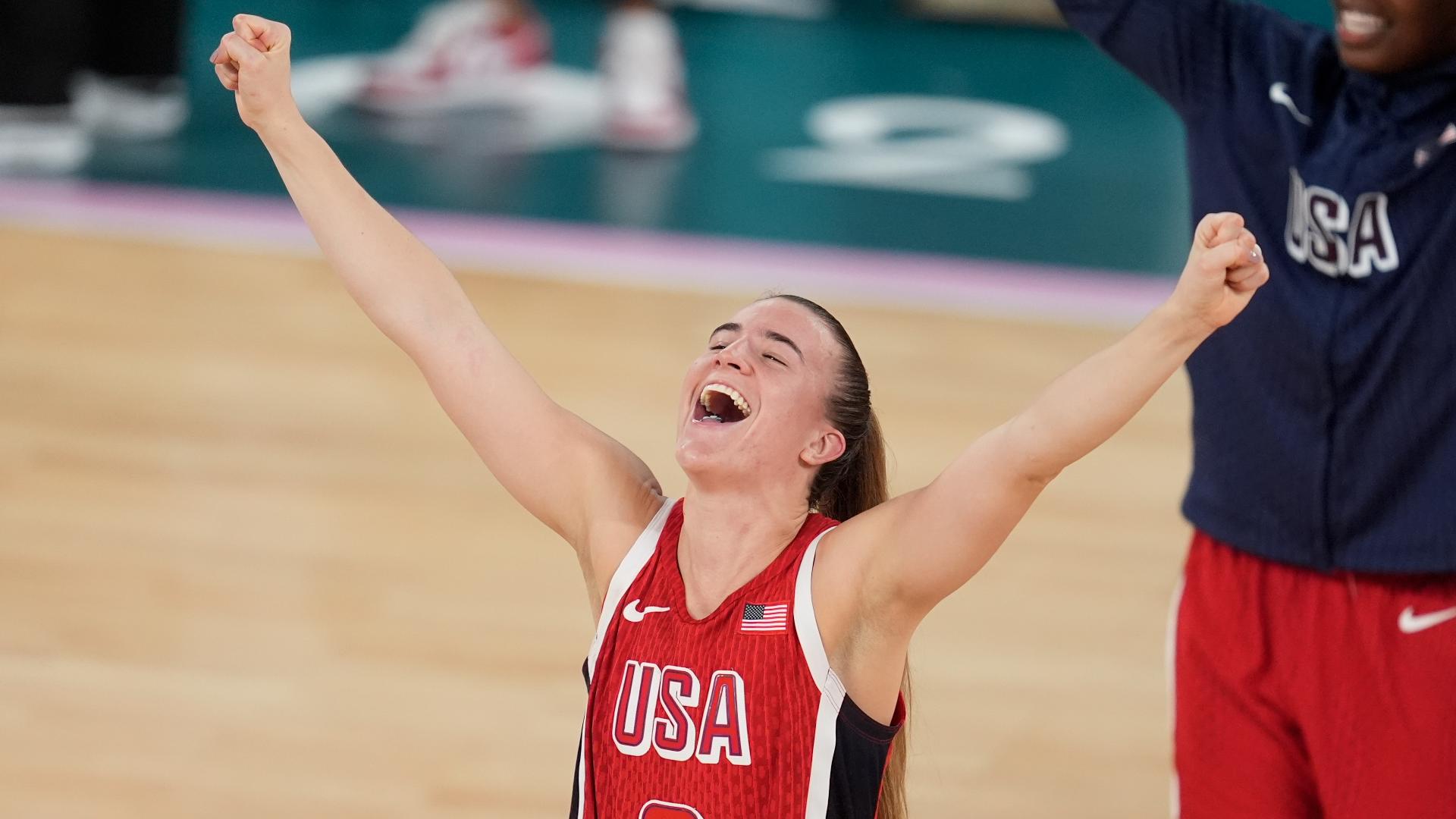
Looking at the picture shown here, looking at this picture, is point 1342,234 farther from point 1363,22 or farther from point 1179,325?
point 1179,325

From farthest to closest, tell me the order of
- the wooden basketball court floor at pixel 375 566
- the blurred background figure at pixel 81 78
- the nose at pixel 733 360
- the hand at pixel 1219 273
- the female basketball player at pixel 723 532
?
the blurred background figure at pixel 81 78, the wooden basketball court floor at pixel 375 566, the nose at pixel 733 360, the female basketball player at pixel 723 532, the hand at pixel 1219 273

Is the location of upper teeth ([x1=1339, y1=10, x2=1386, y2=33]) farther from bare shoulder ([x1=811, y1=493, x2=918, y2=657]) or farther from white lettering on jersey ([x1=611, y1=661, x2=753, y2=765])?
white lettering on jersey ([x1=611, y1=661, x2=753, y2=765])

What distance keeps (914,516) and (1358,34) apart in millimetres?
769

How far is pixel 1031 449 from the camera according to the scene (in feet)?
6.11

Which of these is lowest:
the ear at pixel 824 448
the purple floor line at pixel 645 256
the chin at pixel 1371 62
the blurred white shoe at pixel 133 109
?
the ear at pixel 824 448

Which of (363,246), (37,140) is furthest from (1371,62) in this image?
(37,140)

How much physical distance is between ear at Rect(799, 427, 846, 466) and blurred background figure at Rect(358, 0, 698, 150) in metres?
5.80

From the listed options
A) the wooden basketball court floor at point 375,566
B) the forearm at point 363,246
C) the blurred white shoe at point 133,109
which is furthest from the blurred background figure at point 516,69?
the forearm at point 363,246

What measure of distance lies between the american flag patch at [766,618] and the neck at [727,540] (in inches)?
1.9

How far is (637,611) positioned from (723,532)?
131 mm

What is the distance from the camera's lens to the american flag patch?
2064 mm

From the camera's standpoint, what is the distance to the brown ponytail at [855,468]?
221 centimetres

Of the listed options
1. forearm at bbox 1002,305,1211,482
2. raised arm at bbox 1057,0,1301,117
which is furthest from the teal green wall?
forearm at bbox 1002,305,1211,482

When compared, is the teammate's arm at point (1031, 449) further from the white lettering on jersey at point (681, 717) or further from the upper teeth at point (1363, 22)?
the upper teeth at point (1363, 22)
